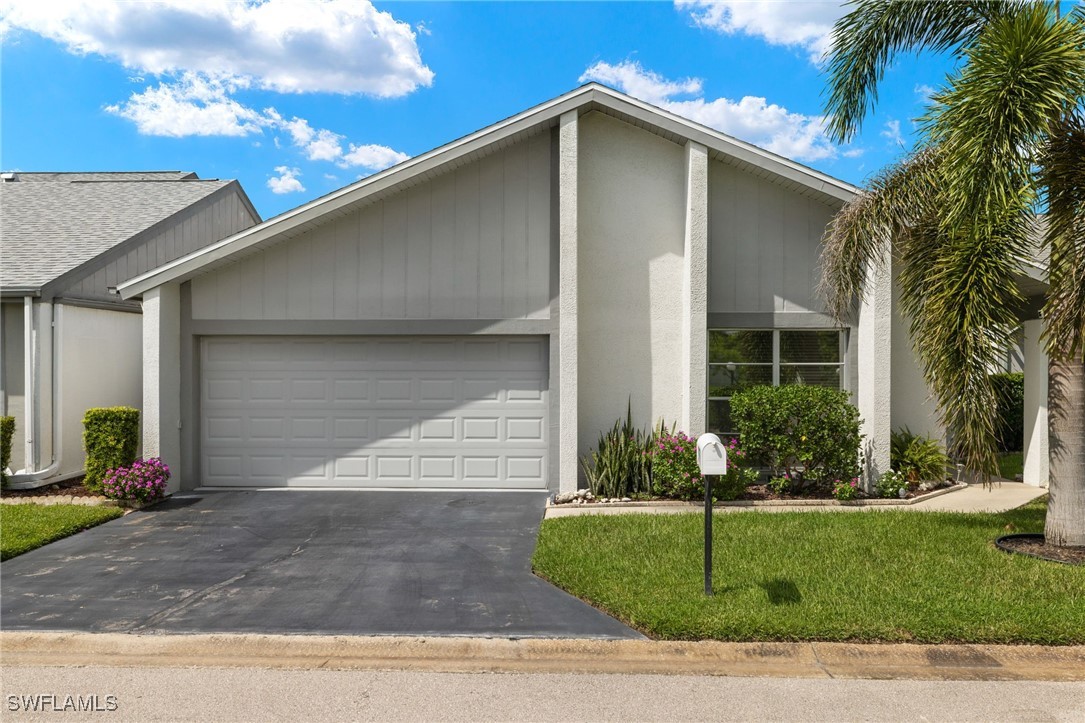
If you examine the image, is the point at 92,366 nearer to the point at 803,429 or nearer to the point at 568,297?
the point at 568,297

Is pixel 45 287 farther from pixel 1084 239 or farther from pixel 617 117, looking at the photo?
pixel 1084 239

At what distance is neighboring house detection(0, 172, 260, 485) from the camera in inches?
427

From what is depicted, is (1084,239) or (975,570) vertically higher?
(1084,239)

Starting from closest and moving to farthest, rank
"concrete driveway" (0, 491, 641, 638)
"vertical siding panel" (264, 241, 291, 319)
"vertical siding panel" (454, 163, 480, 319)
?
"concrete driveway" (0, 491, 641, 638)
"vertical siding panel" (454, 163, 480, 319)
"vertical siding panel" (264, 241, 291, 319)

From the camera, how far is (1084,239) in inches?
256

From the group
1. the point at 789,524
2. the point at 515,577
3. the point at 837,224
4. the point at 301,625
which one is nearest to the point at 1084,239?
the point at 837,224

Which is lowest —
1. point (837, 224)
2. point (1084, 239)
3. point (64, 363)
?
point (64, 363)

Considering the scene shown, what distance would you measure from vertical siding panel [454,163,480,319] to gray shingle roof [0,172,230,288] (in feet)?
20.9

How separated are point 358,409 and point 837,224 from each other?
7.45 m

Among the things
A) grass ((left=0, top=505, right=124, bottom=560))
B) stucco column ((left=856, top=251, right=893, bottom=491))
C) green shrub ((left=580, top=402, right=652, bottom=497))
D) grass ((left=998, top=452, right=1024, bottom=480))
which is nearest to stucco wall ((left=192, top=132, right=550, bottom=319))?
green shrub ((left=580, top=402, right=652, bottom=497))

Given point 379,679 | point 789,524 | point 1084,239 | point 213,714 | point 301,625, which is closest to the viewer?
point 213,714

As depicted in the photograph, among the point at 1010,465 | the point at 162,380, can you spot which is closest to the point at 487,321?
the point at 162,380

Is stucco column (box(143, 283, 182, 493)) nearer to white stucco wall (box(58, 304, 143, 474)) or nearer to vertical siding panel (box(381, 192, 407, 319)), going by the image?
white stucco wall (box(58, 304, 143, 474))

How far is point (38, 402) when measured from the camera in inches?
426
